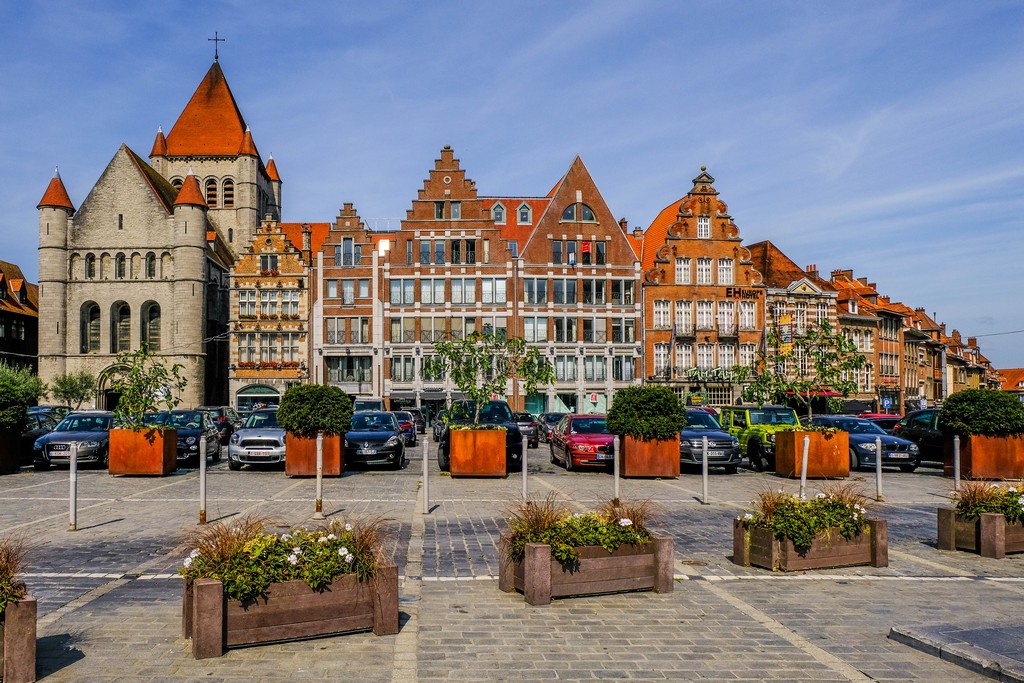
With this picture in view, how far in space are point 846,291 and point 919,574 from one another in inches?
2375

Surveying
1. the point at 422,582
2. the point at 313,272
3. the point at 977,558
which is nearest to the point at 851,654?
the point at 422,582

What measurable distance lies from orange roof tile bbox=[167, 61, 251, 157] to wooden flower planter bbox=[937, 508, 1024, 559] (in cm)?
7035

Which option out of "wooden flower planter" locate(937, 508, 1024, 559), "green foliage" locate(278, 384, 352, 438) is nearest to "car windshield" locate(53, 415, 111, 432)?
"green foliage" locate(278, 384, 352, 438)

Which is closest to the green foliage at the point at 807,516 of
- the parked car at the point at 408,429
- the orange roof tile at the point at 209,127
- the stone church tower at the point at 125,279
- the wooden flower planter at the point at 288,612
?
the wooden flower planter at the point at 288,612

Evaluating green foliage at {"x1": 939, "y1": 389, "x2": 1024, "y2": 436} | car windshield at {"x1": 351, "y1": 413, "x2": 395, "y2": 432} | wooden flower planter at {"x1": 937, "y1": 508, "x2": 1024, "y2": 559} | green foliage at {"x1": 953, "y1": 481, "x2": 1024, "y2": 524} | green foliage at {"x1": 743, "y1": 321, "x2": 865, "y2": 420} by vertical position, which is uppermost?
green foliage at {"x1": 743, "y1": 321, "x2": 865, "y2": 420}

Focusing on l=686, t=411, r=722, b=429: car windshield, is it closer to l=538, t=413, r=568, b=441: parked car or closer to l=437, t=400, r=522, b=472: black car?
l=437, t=400, r=522, b=472: black car

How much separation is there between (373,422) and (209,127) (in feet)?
191

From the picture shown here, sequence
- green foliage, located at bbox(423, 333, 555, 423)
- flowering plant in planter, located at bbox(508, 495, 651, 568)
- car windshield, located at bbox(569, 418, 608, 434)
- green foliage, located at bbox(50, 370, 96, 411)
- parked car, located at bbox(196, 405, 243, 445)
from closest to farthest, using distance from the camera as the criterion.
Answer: flowering plant in planter, located at bbox(508, 495, 651, 568) → green foliage, located at bbox(423, 333, 555, 423) → car windshield, located at bbox(569, 418, 608, 434) → parked car, located at bbox(196, 405, 243, 445) → green foliage, located at bbox(50, 370, 96, 411)

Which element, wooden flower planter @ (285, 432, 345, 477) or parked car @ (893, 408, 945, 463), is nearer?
wooden flower planter @ (285, 432, 345, 477)

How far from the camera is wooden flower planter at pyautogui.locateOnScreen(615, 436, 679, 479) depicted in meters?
20.3

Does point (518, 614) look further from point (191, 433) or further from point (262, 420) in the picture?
point (262, 420)

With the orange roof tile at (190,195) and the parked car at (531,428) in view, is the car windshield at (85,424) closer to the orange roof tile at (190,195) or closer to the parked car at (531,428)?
the parked car at (531,428)

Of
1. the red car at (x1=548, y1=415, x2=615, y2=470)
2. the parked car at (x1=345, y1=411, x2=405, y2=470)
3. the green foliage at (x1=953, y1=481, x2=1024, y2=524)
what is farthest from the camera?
the red car at (x1=548, y1=415, x2=615, y2=470)

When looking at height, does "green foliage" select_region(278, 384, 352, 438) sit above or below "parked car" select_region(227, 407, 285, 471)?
above
